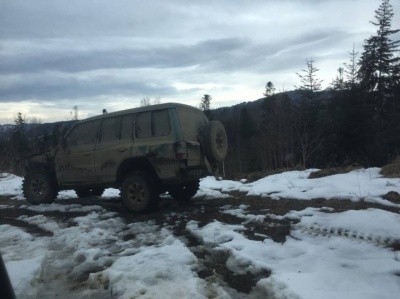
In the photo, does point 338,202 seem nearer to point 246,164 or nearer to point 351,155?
point 351,155

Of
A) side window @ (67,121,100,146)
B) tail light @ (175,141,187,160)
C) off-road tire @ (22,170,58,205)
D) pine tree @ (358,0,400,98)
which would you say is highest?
pine tree @ (358,0,400,98)

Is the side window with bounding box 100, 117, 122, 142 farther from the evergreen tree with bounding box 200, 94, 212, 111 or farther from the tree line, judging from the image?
the evergreen tree with bounding box 200, 94, 212, 111

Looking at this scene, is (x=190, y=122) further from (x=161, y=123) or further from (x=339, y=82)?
(x=339, y=82)

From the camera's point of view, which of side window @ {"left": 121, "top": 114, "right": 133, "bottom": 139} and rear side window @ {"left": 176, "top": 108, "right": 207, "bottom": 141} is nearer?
rear side window @ {"left": 176, "top": 108, "right": 207, "bottom": 141}

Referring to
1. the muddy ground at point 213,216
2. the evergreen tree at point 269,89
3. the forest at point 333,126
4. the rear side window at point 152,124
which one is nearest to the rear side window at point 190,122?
the rear side window at point 152,124

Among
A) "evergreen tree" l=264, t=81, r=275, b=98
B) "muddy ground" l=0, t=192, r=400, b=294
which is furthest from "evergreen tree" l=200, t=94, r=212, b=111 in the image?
"muddy ground" l=0, t=192, r=400, b=294

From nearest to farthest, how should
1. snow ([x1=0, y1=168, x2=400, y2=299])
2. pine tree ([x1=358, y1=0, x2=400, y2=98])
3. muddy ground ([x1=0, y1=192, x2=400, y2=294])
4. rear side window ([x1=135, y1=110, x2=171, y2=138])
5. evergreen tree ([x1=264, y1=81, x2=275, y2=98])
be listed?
snow ([x1=0, y1=168, x2=400, y2=299])
muddy ground ([x1=0, y1=192, x2=400, y2=294])
rear side window ([x1=135, y1=110, x2=171, y2=138])
pine tree ([x1=358, y1=0, x2=400, y2=98])
evergreen tree ([x1=264, y1=81, x2=275, y2=98])

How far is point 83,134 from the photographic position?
8.37 meters

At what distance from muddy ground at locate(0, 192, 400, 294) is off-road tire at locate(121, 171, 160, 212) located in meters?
0.20

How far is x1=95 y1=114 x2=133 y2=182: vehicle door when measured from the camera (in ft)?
24.8

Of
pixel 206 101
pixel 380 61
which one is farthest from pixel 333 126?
pixel 206 101

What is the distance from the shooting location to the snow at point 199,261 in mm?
3592

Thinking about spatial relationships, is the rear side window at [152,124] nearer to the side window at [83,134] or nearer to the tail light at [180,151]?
the tail light at [180,151]

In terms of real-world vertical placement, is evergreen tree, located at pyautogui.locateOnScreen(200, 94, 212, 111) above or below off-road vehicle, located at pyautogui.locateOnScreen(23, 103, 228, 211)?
above
